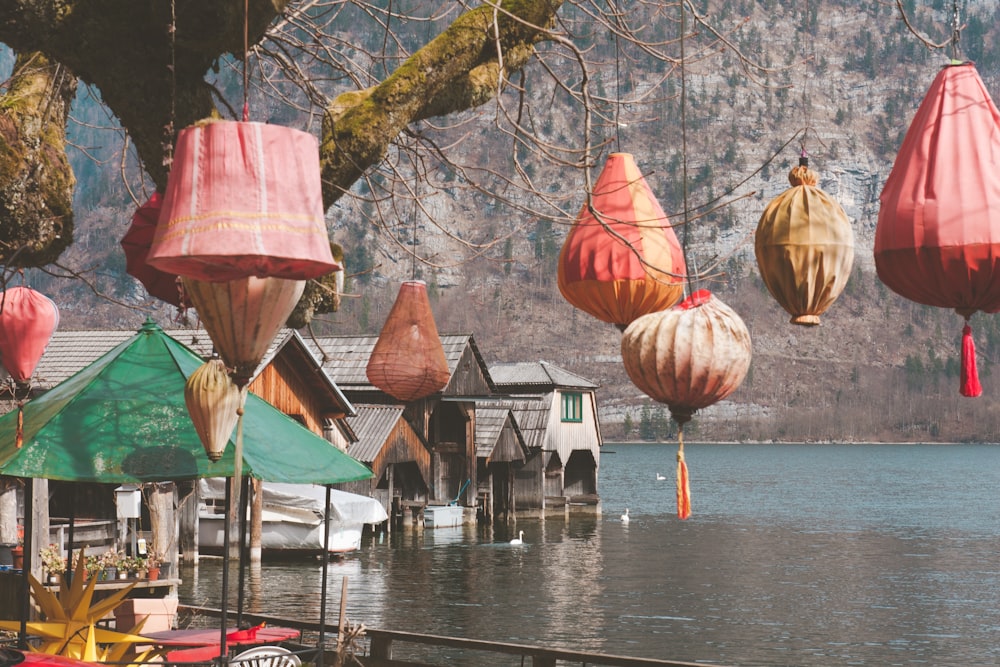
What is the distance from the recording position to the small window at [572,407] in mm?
54344

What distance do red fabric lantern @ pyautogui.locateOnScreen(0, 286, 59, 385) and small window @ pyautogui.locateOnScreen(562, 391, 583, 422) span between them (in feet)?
147

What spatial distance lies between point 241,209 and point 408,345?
14.1ft

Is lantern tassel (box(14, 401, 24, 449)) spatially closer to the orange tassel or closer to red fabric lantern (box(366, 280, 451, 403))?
red fabric lantern (box(366, 280, 451, 403))

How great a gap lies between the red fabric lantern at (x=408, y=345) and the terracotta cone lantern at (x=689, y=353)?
2.81 m

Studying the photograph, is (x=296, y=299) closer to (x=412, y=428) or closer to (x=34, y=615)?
(x=34, y=615)

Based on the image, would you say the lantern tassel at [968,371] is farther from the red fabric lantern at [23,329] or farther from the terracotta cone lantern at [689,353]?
the red fabric lantern at [23,329]

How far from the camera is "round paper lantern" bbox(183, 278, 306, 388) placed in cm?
521

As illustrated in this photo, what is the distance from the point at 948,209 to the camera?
4562 millimetres

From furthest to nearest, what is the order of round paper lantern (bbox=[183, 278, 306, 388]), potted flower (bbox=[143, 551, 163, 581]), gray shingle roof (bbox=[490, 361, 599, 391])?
gray shingle roof (bbox=[490, 361, 599, 391]), potted flower (bbox=[143, 551, 163, 581]), round paper lantern (bbox=[183, 278, 306, 388])

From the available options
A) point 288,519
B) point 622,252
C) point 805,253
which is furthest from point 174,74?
point 288,519

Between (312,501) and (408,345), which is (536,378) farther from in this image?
(408,345)

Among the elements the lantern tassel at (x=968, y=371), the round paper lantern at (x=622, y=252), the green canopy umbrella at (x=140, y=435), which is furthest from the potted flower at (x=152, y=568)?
the lantern tassel at (x=968, y=371)

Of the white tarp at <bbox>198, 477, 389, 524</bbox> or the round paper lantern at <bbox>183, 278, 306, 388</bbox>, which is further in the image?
the white tarp at <bbox>198, 477, 389, 524</bbox>

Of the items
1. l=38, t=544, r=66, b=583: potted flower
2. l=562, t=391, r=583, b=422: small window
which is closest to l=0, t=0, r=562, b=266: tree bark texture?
l=38, t=544, r=66, b=583: potted flower
